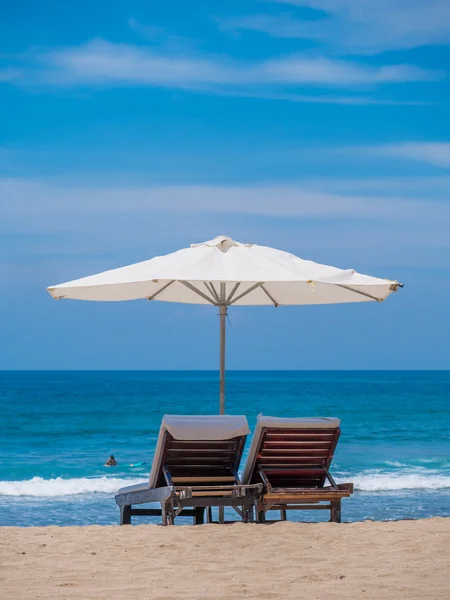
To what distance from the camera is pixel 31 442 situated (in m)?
29.8

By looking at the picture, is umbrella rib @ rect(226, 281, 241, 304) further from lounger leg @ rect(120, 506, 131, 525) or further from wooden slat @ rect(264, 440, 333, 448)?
lounger leg @ rect(120, 506, 131, 525)

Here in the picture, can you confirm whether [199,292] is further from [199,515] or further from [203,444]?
[199,515]

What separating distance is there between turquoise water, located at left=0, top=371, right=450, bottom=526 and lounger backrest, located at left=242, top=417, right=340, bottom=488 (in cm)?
482

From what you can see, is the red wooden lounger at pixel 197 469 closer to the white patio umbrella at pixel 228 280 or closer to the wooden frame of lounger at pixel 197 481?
the wooden frame of lounger at pixel 197 481

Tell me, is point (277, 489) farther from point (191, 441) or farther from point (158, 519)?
point (158, 519)

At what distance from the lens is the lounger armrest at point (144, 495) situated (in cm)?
696

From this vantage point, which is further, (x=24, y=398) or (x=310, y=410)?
(x=24, y=398)

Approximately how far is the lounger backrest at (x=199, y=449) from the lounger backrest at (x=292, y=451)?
162mm

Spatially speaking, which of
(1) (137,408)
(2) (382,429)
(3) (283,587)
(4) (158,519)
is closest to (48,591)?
(3) (283,587)

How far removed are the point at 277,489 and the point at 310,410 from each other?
135 feet

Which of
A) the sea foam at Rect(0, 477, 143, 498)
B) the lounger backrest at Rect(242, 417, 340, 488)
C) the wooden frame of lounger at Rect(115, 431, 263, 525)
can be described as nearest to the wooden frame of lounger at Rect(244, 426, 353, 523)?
the lounger backrest at Rect(242, 417, 340, 488)

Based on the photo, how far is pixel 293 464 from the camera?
745 cm

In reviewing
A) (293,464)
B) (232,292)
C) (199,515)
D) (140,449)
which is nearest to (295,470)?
(293,464)

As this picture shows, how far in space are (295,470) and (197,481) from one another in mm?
816
